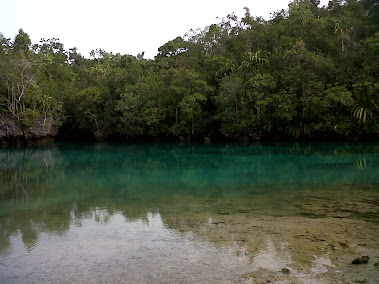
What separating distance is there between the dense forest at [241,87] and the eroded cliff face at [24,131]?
0.59ft

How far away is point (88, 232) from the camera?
714 centimetres

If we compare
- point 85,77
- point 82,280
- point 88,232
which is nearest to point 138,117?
point 85,77

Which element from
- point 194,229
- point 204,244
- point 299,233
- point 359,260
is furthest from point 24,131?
point 359,260

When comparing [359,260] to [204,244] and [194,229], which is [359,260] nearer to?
[204,244]

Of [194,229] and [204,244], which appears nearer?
[204,244]

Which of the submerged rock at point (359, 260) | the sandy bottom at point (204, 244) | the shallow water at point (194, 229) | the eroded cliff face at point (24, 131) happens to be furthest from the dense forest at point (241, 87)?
the submerged rock at point (359, 260)

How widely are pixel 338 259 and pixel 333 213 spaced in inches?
115

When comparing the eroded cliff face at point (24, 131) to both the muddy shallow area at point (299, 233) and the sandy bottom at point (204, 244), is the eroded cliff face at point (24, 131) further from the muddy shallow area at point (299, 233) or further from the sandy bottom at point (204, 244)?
the muddy shallow area at point (299, 233)

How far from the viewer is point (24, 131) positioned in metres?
37.1

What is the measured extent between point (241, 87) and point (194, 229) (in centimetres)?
2730

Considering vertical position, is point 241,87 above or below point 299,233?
above

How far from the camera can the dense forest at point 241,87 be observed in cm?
2962

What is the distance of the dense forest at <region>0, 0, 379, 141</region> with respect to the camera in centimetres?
2962

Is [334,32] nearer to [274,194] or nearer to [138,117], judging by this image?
[138,117]
